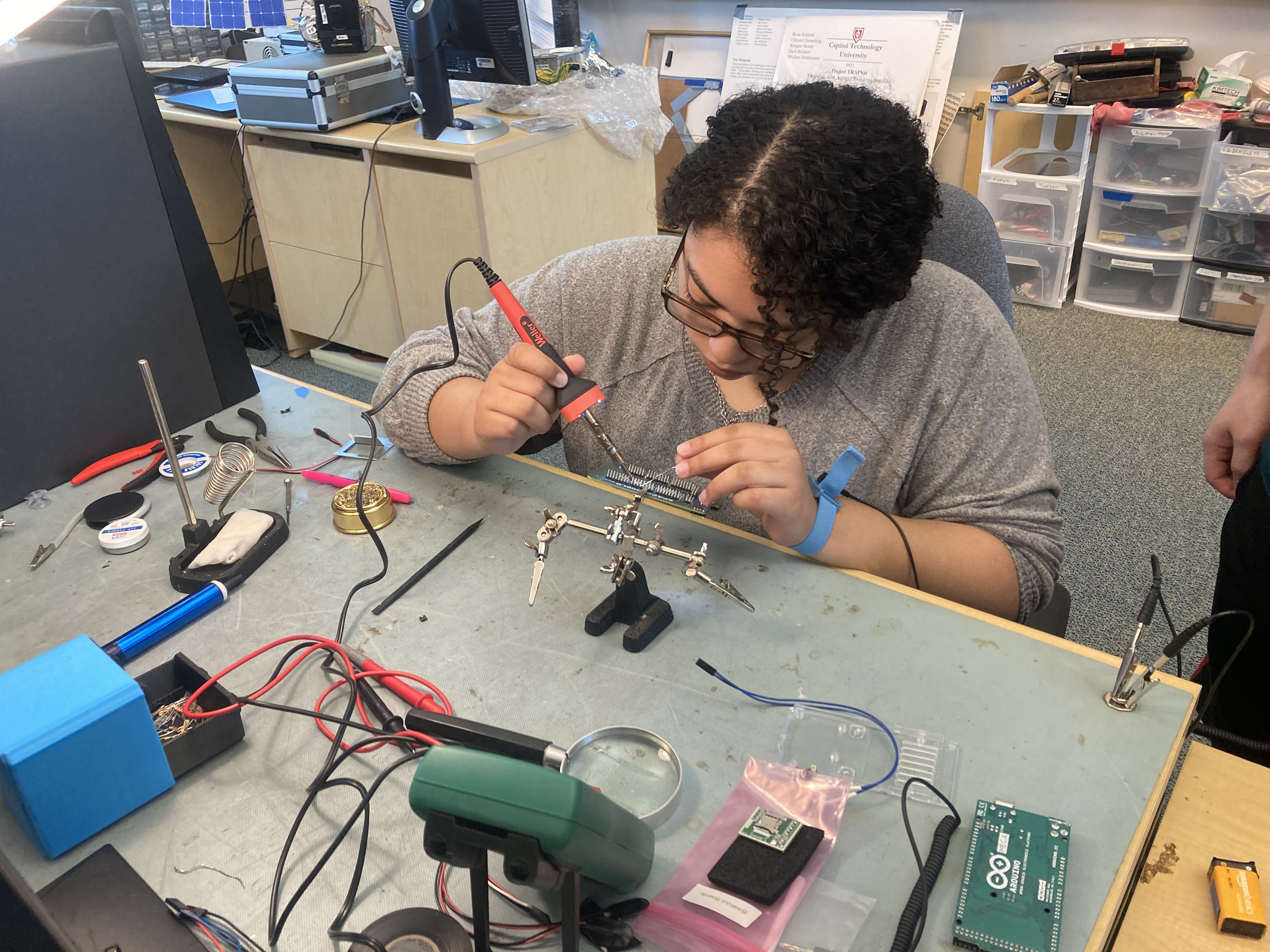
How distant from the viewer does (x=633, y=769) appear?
716mm

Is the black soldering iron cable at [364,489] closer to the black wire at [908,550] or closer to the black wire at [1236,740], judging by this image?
the black wire at [908,550]

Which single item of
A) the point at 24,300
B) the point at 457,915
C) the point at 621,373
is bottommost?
the point at 457,915

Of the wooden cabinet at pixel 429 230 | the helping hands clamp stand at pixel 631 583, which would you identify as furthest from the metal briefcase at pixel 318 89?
the helping hands clamp stand at pixel 631 583

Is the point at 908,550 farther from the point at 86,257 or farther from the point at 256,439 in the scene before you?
the point at 86,257

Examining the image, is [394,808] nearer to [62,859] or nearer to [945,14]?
[62,859]

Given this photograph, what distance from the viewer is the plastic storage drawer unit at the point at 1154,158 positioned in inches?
114

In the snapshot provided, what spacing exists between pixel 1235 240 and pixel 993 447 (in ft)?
8.73

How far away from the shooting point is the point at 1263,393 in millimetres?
1031

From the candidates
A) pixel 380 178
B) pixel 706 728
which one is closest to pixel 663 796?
pixel 706 728

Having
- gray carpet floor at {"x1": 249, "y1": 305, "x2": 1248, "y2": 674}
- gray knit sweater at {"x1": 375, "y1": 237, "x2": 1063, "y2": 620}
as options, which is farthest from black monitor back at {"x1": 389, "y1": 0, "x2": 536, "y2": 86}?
gray knit sweater at {"x1": 375, "y1": 237, "x2": 1063, "y2": 620}

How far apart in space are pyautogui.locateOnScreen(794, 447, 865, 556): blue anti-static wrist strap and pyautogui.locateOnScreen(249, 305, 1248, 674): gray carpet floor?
1200 millimetres

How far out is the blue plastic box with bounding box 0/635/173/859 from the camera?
63 centimetres

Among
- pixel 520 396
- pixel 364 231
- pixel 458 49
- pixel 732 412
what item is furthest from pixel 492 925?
pixel 364 231

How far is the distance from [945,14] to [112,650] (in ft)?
11.8
